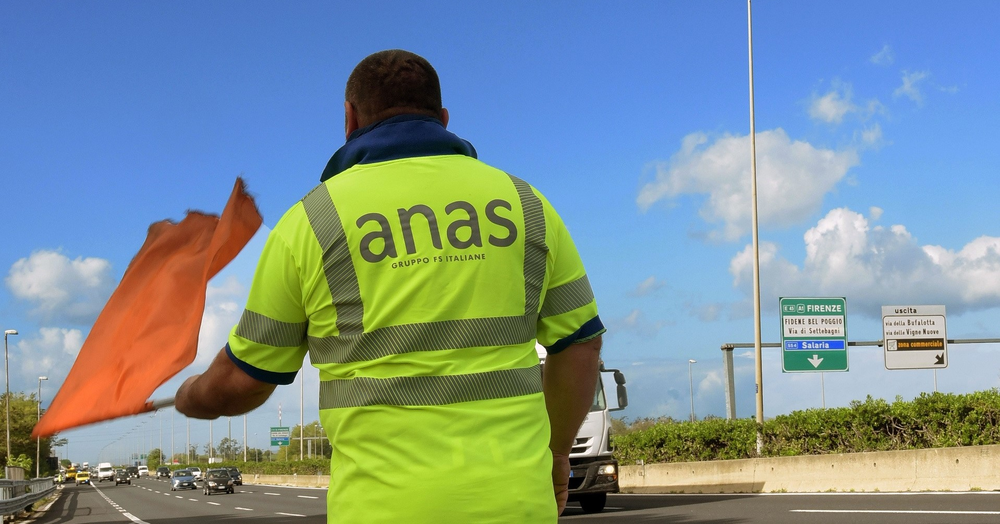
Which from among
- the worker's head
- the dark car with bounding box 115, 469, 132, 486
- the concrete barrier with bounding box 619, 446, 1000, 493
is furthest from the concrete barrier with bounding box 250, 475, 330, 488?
the worker's head

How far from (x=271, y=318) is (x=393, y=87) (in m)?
0.62

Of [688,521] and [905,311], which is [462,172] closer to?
[688,521]

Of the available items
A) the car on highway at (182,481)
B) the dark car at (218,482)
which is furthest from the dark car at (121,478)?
the dark car at (218,482)

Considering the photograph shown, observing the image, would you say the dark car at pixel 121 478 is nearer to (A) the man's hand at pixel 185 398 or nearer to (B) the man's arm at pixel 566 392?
(A) the man's hand at pixel 185 398

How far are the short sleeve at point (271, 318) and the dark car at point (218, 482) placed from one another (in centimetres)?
5026

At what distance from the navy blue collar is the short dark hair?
0.04m

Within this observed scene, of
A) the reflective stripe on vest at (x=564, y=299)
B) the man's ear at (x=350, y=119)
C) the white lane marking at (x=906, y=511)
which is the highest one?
the man's ear at (x=350, y=119)

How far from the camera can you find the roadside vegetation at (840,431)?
1897 centimetres

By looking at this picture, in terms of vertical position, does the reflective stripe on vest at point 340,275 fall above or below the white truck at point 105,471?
above

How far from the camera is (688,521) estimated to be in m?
14.5

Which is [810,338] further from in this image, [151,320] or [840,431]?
[151,320]

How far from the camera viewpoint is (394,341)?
2082 millimetres

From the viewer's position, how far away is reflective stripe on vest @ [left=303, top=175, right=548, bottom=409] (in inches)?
80.7

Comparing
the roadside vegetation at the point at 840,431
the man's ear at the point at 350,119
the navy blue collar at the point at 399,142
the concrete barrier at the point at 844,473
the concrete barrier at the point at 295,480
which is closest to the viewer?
the navy blue collar at the point at 399,142
